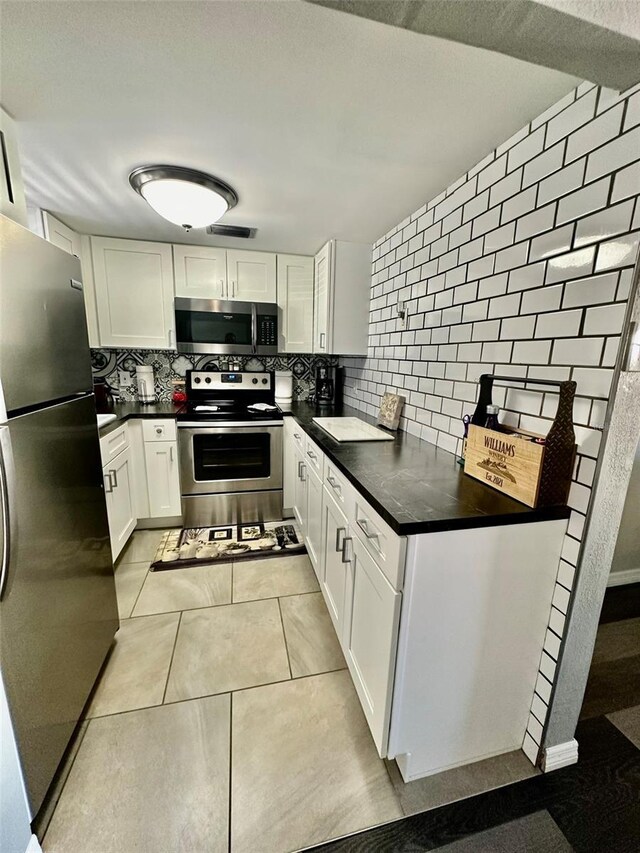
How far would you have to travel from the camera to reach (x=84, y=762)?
1.14 metres

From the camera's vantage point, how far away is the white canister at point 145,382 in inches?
112

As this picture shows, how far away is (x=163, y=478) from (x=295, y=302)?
6.09 ft

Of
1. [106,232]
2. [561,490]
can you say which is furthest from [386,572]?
[106,232]

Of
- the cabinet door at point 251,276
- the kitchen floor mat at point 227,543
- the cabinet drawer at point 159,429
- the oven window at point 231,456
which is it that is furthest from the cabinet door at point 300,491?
the cabinet door at point 251,276

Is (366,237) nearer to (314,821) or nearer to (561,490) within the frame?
(561,490)

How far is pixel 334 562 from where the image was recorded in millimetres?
1601

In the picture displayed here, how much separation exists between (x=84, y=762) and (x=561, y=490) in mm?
1851

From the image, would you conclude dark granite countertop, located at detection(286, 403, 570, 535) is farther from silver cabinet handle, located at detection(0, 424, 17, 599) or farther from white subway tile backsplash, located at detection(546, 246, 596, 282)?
silver cabinet handle, located at detection(0, 424, 17, 599)

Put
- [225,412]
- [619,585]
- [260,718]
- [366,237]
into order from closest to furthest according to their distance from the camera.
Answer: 1. [260,718]
2. [619,585]
3. [366,237]
4. [225,412]

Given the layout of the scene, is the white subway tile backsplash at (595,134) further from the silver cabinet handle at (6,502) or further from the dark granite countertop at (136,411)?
the dark granite countertop at (136,411)

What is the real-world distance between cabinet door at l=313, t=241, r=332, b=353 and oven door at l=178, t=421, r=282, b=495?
77 centimetres

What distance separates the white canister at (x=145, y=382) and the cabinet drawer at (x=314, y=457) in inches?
63.5

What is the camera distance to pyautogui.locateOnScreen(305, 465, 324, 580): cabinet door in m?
1.87

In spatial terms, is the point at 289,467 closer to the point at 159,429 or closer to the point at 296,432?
the point at 296,432
